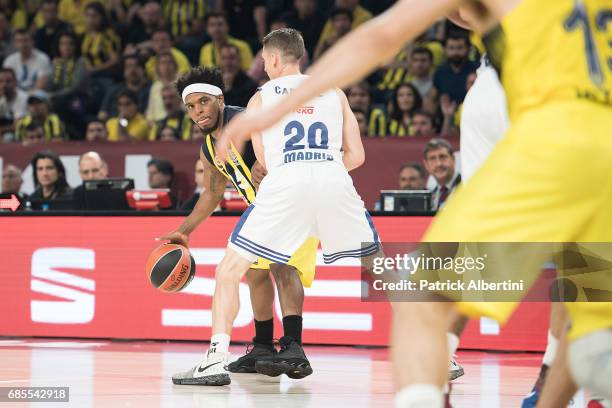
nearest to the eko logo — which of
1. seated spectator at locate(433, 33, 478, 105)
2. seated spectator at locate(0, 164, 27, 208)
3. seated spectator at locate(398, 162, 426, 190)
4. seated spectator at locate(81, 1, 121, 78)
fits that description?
Answer: seated spectator at locate(0, 164, 27, 208)

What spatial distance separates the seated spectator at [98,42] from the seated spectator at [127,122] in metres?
1.91

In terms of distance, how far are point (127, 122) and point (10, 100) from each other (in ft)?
7.03

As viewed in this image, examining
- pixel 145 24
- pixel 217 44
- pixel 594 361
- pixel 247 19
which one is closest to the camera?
pixel 594 361

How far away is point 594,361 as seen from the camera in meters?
2.80

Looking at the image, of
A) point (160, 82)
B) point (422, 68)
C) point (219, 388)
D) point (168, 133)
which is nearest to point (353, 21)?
point (422, 68)

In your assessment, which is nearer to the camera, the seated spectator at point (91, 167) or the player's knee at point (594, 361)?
the player's knee at point (594, 361)

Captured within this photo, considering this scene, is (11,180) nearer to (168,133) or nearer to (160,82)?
(168,133)

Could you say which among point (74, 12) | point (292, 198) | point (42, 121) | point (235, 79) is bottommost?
point (292, 198)

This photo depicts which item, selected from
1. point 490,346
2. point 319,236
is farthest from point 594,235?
point 490,346

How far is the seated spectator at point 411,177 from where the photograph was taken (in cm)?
1024

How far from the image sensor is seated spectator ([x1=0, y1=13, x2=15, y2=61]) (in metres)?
16.2

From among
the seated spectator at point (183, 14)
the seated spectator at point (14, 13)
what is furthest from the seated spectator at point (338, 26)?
the seated spectator at point (14, 13)

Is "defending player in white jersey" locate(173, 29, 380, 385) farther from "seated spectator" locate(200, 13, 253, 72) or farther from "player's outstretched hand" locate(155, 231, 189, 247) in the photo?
"seated spectator" locate(200, 13, 253, 72)

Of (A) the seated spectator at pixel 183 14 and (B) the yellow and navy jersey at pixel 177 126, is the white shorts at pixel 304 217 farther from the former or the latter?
(A) the seated spectator at pixel 183 14
